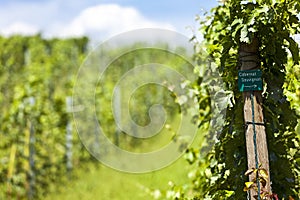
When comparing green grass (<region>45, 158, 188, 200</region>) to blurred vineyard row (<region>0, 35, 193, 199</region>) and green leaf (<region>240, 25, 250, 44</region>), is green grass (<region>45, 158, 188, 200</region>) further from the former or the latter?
green leaf (<region>240, 25, 250, 44</region>)

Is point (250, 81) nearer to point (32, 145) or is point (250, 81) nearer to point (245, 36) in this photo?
point (245, 36)

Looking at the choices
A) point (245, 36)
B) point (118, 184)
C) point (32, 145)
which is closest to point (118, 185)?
point (118, 184)

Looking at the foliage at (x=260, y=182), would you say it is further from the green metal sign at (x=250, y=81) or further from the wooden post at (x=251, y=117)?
the green metal sign at (x=250, y=81)

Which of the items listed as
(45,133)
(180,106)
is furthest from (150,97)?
(180,106)

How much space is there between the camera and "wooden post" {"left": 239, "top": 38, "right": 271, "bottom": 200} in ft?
7.43

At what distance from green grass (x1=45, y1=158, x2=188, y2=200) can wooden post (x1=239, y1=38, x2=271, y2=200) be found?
151 inches

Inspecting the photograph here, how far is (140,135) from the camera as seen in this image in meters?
10.9

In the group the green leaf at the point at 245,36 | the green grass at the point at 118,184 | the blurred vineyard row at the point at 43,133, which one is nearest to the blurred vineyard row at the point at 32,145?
the blurred vineyard row at the point at 43,133

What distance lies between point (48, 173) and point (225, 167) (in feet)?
19.4

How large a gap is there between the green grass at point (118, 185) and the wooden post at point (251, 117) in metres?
3.83

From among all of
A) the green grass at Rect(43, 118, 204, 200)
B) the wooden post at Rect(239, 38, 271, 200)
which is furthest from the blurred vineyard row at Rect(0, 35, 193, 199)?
the wooden post at Rect(239, 38, 271, 200)

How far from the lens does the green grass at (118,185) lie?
21.9 feet

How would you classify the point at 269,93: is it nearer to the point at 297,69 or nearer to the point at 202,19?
the point at 297,69

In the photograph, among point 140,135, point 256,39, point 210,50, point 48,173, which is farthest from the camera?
point 140,135
